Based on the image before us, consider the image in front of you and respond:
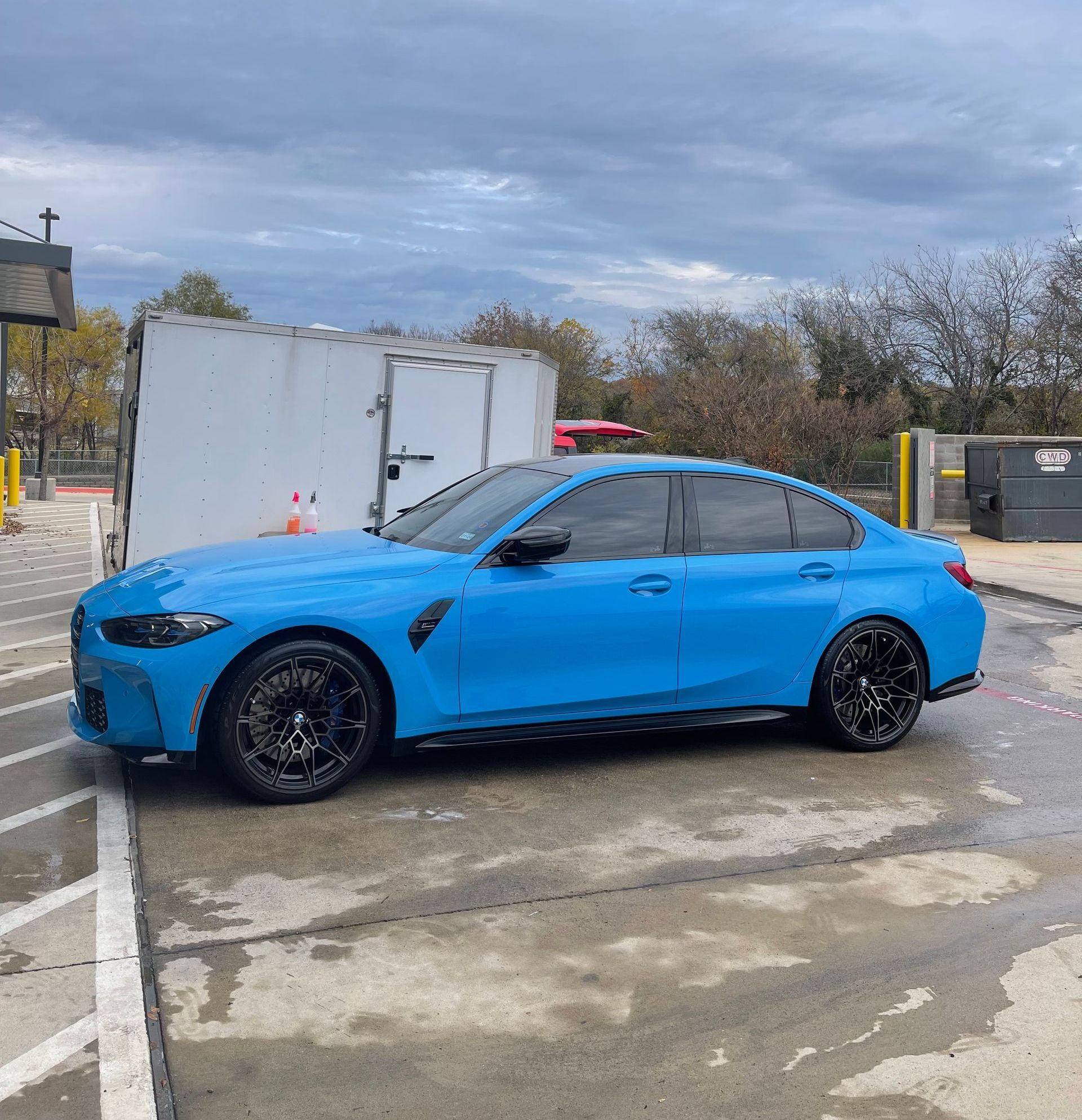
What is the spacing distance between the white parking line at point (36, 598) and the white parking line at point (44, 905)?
25.7ft

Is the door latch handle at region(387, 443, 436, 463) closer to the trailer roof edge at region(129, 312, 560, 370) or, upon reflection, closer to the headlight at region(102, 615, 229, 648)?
the trailer roof edge at region(129, 312, 560, 370)

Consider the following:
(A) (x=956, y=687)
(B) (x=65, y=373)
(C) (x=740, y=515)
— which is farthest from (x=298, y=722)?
(B) (x=65, y=373)

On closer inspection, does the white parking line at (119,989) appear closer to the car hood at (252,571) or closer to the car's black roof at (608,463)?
the car hood at (252,571)

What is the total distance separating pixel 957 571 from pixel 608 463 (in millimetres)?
2090

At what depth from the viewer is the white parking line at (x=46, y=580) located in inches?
507

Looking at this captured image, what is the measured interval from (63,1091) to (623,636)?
3.31 metres

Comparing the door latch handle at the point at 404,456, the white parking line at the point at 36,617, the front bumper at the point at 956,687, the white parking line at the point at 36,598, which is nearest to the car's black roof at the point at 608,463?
the front bumper at the point at 956,687

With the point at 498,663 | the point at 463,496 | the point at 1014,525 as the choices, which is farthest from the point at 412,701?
the point at 1014,525

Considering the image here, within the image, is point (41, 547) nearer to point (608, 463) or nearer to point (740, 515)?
point (608, 463)

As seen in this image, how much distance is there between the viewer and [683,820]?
5219 mm

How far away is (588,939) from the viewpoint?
3.96 metres

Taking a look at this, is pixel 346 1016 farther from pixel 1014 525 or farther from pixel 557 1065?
pixel 1014 525

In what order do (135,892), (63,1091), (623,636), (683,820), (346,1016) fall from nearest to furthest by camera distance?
(63,1091) → (346,1016) → (135,892) → (683,820) → (623,636)

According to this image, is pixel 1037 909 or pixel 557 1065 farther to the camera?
pixel 1037 909
